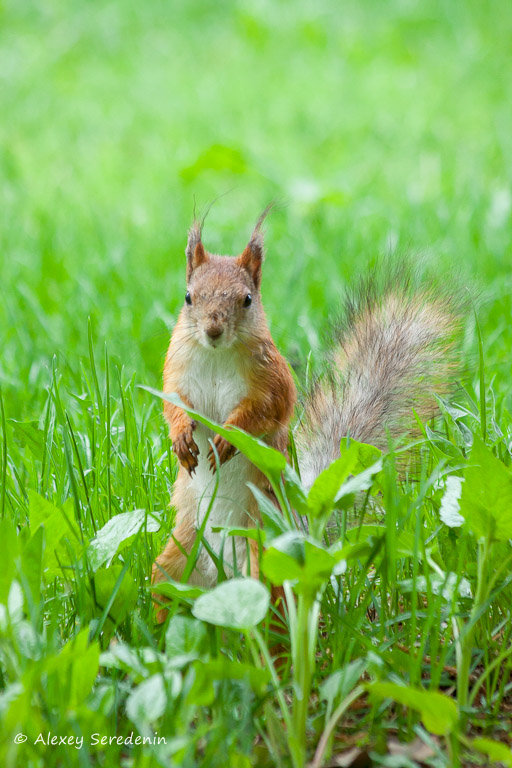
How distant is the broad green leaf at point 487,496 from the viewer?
1072mm

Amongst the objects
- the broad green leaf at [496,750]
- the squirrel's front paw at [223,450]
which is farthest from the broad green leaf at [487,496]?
the squirrel's front paw at [223,450]

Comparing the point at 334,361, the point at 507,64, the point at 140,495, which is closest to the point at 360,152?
the point at 507,64

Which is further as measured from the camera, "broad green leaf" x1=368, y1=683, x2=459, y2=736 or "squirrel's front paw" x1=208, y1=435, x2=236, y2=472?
"squirrel's front paw" x1=208, y1=435, x2=236, y2=472

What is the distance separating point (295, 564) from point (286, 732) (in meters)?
0.18

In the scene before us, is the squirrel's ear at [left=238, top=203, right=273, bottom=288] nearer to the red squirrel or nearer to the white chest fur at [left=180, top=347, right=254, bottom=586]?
the red squirrel

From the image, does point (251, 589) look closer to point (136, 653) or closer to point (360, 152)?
point (136, 653)

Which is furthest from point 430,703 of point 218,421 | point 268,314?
point 268,314

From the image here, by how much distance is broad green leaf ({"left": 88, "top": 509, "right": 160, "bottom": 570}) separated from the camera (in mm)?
1198

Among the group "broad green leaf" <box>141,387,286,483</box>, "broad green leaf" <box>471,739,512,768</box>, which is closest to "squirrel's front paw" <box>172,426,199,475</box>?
"broad green leaf" <box>141,387,286,483</box>

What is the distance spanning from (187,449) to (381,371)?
38 cm

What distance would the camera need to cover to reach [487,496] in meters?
1.08

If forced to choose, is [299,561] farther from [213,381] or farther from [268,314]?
[268,314]

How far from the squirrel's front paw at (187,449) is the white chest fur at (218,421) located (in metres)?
0.04

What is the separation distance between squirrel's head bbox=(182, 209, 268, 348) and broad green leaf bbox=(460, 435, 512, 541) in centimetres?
40
